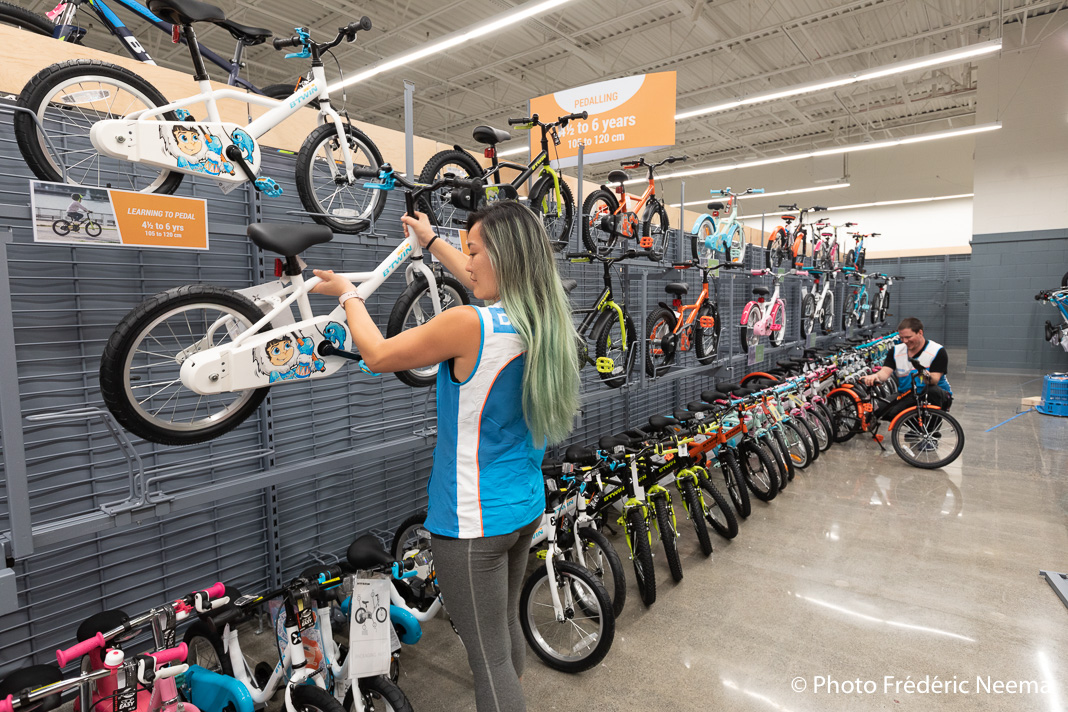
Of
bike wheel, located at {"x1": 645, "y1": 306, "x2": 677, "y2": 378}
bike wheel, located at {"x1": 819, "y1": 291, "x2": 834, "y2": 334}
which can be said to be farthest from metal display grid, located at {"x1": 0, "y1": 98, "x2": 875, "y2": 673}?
bike wheel, located at {"x1": 819, "y1": 291, "x2": 834, "y2": 334}

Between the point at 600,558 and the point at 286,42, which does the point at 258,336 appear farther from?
the point at 600,558

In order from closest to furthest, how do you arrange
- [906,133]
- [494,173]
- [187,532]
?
1. [187,532]
2. [494,173]
3. [906,133]

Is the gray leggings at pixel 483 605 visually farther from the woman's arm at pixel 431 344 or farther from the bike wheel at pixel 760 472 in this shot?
the bike wheel at pixel 760 472

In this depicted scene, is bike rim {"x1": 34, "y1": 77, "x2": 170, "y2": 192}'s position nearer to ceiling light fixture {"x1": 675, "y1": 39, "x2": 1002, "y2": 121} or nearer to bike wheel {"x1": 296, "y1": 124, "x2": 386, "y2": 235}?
bike wheel {"x1": 296, "y1": 124, "x2": 386, "y2": 235}

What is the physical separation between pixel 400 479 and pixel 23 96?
7.60ft

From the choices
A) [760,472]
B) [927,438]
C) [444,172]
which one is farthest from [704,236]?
[444,172]

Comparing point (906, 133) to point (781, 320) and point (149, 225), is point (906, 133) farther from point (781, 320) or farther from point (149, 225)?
point (149, 225)

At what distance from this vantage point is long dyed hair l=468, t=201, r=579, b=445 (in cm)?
125

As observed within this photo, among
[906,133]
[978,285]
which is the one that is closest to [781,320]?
[978,285]

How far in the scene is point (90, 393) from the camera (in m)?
2.07

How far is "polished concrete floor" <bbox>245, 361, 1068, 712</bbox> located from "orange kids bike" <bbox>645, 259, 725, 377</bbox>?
1297mm

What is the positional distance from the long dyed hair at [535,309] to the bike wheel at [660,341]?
8.90 feet

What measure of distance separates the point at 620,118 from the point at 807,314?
435cm

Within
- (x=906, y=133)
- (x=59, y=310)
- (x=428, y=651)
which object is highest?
(x=906, y=133)
